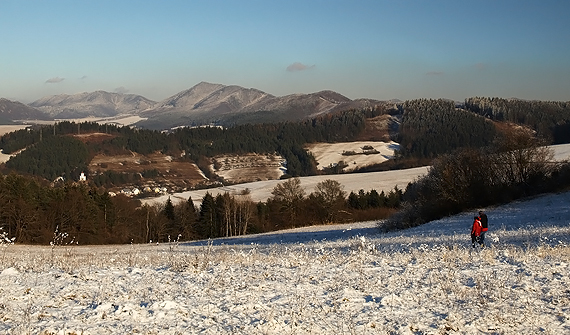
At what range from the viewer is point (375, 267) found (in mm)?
13398

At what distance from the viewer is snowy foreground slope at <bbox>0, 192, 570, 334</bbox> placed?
28.7 feet

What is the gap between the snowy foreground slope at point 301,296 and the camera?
876cm

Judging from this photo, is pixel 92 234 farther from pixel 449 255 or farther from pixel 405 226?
pixel 449 255

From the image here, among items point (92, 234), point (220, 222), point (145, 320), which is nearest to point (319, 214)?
point (220, 222)

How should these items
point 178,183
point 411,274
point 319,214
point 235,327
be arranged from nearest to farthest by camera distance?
point 235,327
point 411,274
point 319,214
point 178,183

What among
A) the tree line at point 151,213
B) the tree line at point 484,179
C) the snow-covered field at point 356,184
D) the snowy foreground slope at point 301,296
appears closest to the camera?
the snowy foreground slope at point 301,296

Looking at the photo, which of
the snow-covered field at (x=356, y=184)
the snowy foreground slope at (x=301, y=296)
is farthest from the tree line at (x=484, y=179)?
the snow-covered field at (x=356, y=184)

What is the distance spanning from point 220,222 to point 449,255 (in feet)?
249

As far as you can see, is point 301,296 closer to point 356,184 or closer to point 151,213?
point 151,213

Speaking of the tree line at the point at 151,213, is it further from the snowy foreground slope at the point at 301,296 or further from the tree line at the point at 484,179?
the snowy foreground slope at the point at 301,296

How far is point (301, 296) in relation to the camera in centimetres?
1056

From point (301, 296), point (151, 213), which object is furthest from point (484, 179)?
point (151, 213)

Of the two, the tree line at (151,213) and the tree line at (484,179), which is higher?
the tree line at (484,179)

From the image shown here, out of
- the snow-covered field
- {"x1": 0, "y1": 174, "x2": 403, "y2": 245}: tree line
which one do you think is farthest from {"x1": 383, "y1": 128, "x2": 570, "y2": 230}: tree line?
the snow-covered field
